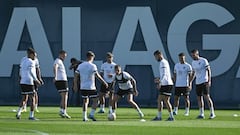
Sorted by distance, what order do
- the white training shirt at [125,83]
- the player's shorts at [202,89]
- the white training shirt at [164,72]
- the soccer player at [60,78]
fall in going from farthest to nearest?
the player's shorts at [202,89]
the soccer player at [60,78]
the white training shirt at [125,83]
the white training shirt at [164,72]

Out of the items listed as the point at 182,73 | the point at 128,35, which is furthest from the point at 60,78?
the point at 128,35

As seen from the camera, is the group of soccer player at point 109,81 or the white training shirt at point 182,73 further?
the white training shirt at point 182,73

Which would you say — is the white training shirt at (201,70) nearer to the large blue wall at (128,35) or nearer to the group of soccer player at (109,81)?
the group of soccer player at (109,81)

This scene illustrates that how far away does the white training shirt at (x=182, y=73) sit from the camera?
86.8 feet

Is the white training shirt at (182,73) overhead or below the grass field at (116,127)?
overhead

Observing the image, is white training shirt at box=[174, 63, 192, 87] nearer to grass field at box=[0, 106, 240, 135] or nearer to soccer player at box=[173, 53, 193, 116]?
Answer: soccer player at box=[173, 53, 193, 116]

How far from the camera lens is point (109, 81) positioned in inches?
1074

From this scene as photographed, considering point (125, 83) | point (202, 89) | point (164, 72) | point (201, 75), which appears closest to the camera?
point (164, 72)

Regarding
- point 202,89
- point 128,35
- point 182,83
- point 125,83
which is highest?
point 128,35

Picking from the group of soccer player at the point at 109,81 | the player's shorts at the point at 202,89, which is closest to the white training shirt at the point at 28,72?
the group of soccer player at the point at 109,81

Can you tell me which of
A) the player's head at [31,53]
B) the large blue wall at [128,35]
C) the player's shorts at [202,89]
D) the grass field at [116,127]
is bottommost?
the grass field at [116,127]

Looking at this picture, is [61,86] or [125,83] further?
[61,86]

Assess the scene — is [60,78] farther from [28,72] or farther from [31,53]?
[31,53]

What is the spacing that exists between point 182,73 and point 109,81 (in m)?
2.76
